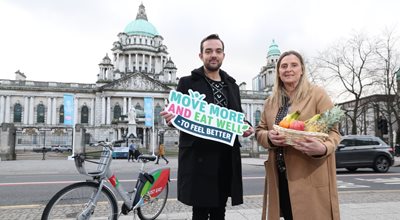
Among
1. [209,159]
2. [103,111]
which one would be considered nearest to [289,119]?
[209,159]

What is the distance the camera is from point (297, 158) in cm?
270

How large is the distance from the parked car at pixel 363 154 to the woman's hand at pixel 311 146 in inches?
487

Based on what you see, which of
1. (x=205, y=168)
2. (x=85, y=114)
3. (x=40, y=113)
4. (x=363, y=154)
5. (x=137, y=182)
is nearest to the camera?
(x=205, y=168)

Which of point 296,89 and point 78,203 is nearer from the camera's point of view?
point 296,89

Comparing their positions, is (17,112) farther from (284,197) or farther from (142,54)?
(284,197)

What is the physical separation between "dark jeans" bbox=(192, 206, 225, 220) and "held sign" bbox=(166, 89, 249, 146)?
72cm

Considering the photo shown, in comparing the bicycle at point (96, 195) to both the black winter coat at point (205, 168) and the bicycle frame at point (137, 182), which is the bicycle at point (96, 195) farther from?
the black winter coat at point (205, 168)

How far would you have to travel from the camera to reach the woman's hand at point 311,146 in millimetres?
2490

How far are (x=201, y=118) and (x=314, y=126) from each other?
108 cm

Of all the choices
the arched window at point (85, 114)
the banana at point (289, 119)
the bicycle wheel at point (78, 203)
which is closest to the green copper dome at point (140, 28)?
the arched window at point (85, 114)

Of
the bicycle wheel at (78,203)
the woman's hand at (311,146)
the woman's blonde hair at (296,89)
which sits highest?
the woman's blonde hair at (296,89)

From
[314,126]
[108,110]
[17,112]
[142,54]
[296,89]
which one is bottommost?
[314,126]

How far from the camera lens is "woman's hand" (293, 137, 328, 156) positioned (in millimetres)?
2490

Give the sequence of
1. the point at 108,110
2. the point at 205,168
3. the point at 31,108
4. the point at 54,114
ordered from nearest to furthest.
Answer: the point at 205,168, the point at 31,108, the point at 108,110, the point at 54,114
